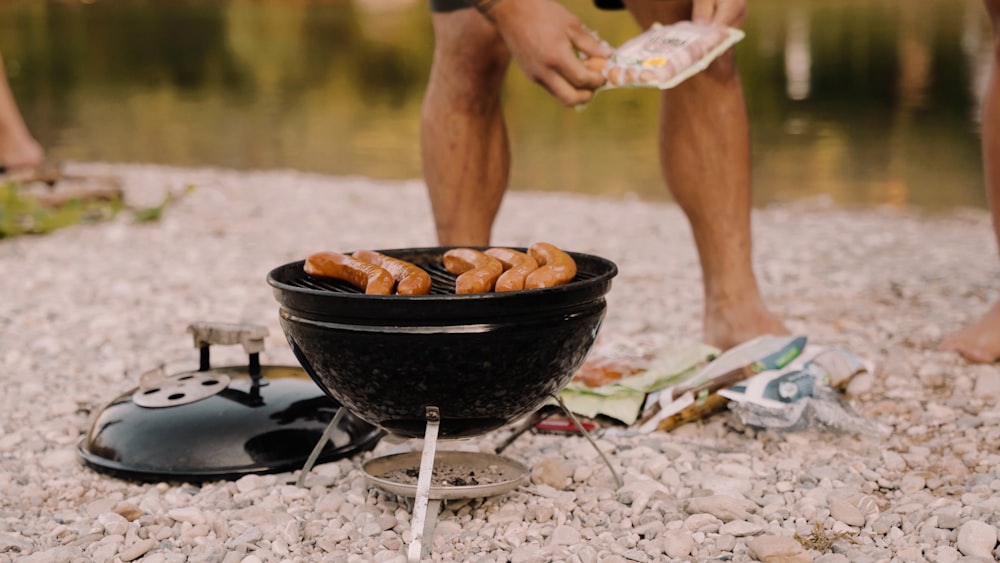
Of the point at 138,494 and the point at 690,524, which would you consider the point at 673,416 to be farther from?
the point at 138,494

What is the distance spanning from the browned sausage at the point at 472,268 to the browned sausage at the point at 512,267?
2 centimetres

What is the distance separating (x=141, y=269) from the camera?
5105mm

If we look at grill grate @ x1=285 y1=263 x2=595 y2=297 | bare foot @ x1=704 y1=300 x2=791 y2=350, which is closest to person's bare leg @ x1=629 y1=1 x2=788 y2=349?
bare foot @ x1=704 y1=300 x2=791 y2=350

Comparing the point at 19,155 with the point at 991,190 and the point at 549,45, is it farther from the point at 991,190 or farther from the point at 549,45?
the point at 991,190

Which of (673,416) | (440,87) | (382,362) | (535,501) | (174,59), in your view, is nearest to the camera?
(382,362)

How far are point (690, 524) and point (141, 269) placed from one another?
3773 millimetres

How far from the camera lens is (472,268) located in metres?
2.17

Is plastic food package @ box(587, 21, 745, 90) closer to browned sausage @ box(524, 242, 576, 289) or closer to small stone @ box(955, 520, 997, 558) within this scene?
browned sausage @ box(524, 242, 576, 289)

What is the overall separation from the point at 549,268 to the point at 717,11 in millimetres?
1211

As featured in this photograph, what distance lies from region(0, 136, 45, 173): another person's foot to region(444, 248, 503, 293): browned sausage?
5750 millimetres

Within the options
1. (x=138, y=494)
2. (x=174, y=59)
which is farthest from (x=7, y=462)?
(x=174, y=59)

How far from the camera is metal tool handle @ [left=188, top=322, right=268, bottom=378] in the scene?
2.52m

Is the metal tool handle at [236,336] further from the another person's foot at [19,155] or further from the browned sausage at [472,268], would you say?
the another person's foot at [19,155]

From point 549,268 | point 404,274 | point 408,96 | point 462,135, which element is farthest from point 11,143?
point 408,96
